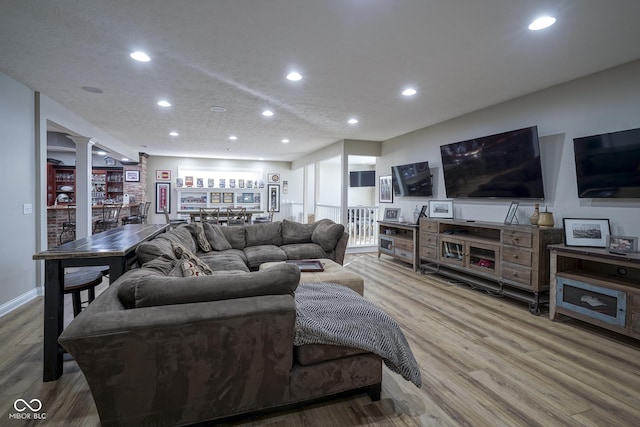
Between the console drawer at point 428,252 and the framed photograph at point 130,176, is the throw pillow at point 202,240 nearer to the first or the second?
the console drawer at point 428,252

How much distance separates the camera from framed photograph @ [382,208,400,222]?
20.9 feet

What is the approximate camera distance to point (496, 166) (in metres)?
4.17

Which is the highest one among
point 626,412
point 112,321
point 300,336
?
point 112,321

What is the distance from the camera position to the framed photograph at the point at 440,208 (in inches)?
200

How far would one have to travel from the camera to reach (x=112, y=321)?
1.35m

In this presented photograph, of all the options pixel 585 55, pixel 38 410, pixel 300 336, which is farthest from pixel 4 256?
pixel 585 55

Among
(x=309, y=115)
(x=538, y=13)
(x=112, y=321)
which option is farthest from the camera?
(x=309, y=115)

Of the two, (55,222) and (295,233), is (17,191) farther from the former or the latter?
(55,222)

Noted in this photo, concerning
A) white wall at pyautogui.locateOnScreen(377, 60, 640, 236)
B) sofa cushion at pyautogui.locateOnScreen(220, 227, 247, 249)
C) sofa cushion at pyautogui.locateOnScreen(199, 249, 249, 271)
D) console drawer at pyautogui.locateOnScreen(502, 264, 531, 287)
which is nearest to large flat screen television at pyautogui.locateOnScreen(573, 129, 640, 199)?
white wall at pyautogui.locateOnScreen(377, 60, 640, 236)

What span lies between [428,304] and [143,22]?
391 centimetres

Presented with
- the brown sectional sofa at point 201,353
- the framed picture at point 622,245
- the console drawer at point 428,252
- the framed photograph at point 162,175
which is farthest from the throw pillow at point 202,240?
the framed photograph at point 162,175

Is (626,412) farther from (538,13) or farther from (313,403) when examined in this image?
(538,13)

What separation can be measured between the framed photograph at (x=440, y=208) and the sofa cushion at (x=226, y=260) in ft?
10.7

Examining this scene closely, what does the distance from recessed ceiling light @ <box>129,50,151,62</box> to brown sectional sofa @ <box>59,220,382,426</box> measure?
83.6 inches
